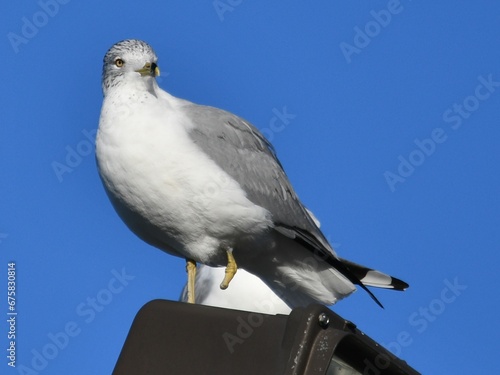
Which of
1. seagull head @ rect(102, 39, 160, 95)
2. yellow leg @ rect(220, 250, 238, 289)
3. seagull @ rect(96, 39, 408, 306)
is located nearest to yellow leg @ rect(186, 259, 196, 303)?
seagull @ rect(96, 39, 408, 306)

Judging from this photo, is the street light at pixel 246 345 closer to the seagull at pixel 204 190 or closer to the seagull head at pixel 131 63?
the seagull at pixel 204 190

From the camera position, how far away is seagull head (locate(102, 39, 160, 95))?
4.36 m

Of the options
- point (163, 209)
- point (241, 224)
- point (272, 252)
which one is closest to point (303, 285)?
point (272, 252)

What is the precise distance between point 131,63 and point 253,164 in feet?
2.31

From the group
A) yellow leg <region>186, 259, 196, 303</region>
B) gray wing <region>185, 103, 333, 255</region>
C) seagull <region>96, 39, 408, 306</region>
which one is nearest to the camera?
Result: seagull <region>96, 39, 408, 306</region>

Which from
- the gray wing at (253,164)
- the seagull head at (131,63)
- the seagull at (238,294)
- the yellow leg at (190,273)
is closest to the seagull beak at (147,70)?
the seagull head at (131,63)

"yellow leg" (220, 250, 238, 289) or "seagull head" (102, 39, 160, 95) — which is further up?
"seagull head" (102, 39, 160, 95)

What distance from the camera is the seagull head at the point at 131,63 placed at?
436cm

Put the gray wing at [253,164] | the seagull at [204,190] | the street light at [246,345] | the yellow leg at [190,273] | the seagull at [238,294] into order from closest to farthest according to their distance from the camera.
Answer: the street light at [246,345]
the seagull at [204,190]
the gray wing at [253,164]
the yellow leg at [190,273]
the seagull at [238,294]

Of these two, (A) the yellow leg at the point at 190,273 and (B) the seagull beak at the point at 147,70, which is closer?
(B) the seagull beak at the point at 147,70

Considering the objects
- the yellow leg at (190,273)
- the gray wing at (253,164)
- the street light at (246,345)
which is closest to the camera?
the street light at (246,345)

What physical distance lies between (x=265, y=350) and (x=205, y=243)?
2394 millimetres

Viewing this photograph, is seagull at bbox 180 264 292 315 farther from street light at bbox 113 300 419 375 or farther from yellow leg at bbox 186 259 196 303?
street light at bbox 113 300 419 375

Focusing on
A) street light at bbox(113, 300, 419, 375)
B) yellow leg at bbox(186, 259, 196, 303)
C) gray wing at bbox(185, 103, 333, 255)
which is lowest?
street light at bbox(113, 300, 419, 375)
